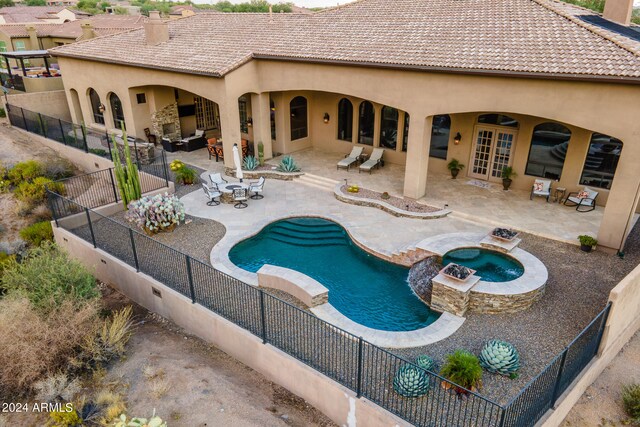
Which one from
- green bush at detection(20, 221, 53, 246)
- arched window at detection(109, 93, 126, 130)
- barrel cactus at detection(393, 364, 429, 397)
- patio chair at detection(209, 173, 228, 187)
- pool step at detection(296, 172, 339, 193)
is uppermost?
arched window at detection(109, 93, 126, 130)

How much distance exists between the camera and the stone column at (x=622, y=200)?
466 inches

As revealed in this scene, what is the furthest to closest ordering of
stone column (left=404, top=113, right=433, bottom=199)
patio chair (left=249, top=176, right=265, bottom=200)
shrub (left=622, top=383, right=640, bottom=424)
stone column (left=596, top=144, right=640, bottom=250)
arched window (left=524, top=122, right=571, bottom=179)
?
patio chair (left=249, top=176, right=265, bottom=200) → arched window (left=524, top=122, right=571, bottom=179) → stone column (left=404, top=113, right=433, bottom=199) → stone column (left=596, top=144, right=640, bottom=250) → shrub (left=622, top=383, right=640, bottom=424)

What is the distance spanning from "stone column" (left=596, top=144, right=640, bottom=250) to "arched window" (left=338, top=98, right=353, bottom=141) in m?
11.9

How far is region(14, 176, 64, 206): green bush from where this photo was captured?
1803 cm

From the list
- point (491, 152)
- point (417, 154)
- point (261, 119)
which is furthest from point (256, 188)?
point (491, 152)

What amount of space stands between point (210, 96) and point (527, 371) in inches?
643

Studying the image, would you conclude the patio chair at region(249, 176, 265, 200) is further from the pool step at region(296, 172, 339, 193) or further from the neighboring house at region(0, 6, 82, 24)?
the neighboring house at region(0, 6, 82, 24)

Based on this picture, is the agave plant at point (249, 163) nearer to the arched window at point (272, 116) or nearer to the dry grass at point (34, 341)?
the arched window at point (272, 116)

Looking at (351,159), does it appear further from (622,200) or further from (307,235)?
(622,200)

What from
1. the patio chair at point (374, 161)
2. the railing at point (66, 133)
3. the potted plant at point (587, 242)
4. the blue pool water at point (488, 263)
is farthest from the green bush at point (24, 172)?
the potted plant at point (587, 242)

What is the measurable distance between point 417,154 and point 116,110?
1835cm

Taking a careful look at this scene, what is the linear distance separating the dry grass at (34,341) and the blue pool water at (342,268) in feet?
15.0

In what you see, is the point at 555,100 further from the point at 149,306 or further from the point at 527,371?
the point at 149,306

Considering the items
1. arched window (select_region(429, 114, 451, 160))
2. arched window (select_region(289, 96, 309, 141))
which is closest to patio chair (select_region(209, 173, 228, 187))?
arched window (select_region(289, 96, 309, 141))
